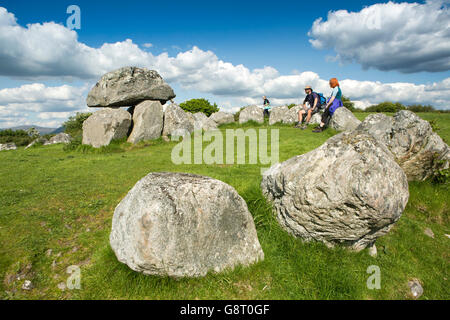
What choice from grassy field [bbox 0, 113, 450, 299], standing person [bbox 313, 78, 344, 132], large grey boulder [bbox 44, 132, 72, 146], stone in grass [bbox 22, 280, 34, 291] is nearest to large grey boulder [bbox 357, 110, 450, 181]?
grassy field [bbox 0, 113, 450, 299]

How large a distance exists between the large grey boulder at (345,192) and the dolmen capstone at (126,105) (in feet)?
37.9

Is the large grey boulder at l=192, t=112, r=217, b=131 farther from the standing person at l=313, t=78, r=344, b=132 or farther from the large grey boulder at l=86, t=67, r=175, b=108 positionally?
the standing person at l=313, t=78, r=344, b=132

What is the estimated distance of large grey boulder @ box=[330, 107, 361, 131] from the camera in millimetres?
12773

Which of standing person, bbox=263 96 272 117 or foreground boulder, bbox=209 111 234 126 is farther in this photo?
standing person, bbox=263 96 272 117

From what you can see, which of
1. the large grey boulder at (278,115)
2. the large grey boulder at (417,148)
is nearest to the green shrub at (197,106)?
the large grey boulder at (278,115)

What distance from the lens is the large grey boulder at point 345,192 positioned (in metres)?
4.23

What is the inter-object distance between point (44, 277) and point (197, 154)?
784 centimetres

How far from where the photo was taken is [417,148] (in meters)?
8.33

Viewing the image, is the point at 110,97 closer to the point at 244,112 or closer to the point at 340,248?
the point at 244,112

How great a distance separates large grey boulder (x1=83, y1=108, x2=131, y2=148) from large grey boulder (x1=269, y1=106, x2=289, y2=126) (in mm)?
9791

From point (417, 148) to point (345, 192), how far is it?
6041mm

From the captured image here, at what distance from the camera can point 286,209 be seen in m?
5.05
